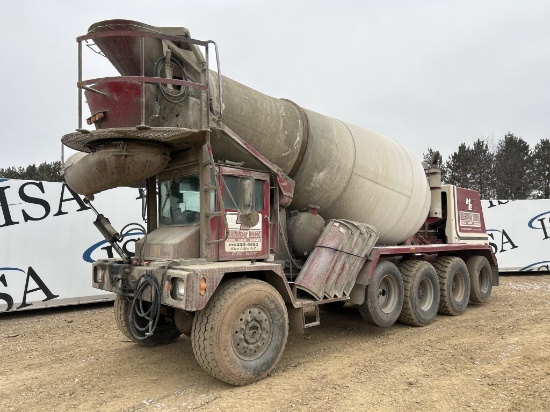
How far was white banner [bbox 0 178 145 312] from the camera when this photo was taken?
30.6 ft

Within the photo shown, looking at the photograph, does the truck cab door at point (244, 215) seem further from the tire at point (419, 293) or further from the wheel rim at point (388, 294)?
the tire at point (419, 293)

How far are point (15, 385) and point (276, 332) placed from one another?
3.27m

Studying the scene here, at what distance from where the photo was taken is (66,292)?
32.7ft

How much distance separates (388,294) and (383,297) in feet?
0.54

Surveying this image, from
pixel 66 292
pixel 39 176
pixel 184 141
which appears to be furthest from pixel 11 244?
pixel 39 176

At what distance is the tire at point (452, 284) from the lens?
877 centimetres

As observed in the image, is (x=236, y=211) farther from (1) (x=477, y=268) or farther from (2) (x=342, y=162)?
(1) (x=477, y=268)

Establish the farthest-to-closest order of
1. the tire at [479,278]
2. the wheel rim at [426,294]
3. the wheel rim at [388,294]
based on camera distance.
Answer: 1. the tire at [479,278]
2. the wheel rim at [426,294]
3. the wheel rim at [388,294]

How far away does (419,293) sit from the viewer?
27.7 ft

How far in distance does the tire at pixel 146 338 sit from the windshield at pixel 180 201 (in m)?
1.37

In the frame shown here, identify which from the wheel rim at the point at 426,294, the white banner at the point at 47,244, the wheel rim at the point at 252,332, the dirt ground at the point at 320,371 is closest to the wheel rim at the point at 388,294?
the dirt ground at the point at 320,371

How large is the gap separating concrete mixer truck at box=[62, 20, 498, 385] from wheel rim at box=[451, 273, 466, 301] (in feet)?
4.99

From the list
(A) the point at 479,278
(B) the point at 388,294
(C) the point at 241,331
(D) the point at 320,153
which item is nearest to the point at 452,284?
(A) the point at 479,278

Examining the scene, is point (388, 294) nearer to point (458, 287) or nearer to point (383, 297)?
point (383, 297)
